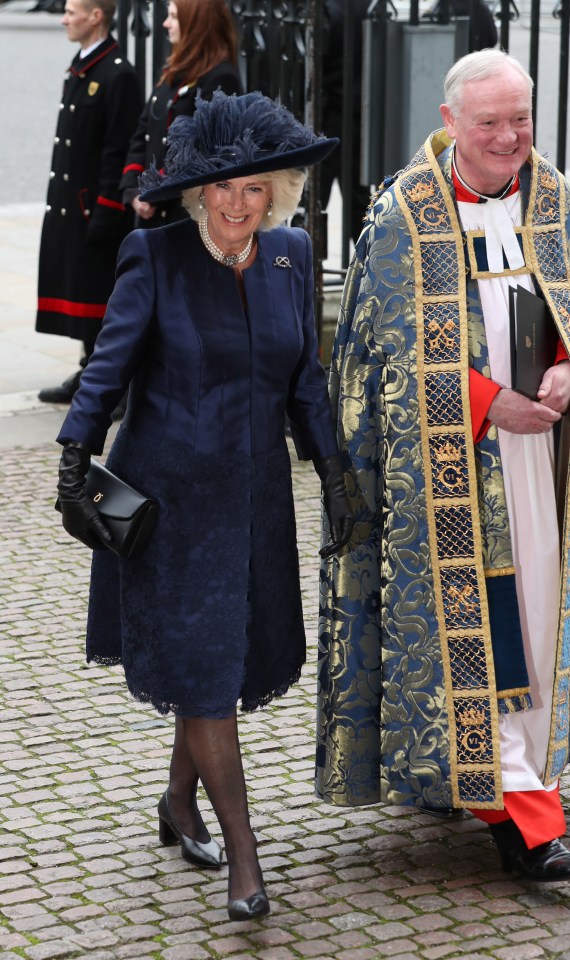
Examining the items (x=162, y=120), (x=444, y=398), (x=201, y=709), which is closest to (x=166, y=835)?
(x=201, y=709)

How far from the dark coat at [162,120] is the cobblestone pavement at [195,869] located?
2629 mm

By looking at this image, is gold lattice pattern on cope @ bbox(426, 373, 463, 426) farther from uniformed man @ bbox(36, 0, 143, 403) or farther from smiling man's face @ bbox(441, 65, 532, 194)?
uniformed man @ bbox(36, 0, 143, 403)

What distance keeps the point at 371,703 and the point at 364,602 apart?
0.23 m

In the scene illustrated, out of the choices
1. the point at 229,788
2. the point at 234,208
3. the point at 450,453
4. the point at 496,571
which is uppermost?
the point at 234,208

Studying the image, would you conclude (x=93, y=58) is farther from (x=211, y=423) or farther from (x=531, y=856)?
(x=531, y=856)

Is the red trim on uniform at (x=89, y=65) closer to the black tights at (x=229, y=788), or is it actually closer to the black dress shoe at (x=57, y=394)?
the black dress shoe at (x=57, y=394)

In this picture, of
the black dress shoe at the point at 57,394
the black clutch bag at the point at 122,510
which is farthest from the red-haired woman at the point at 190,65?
the black clutch bag at the point at 122,510

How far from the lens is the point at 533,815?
389 centimetres

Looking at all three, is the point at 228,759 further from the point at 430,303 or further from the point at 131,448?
the point at 430,303

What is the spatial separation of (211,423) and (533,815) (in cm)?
114

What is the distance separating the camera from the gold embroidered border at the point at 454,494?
383 cm

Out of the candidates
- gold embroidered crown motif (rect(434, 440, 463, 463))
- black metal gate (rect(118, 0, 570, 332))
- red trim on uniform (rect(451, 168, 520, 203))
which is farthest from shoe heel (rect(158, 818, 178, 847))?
black metal gate (rect(118, 0, 570, 332))

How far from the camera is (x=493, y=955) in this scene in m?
3.57

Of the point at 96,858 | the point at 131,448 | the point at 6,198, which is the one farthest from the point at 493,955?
the point at 6,198
